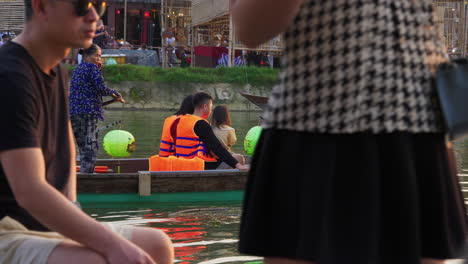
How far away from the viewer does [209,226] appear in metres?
6.58

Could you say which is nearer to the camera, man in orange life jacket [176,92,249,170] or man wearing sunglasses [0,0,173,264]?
man wearing sunglasses [0,0,173,264]

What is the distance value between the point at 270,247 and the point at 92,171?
22.2ft

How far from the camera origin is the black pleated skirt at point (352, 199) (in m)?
1.67

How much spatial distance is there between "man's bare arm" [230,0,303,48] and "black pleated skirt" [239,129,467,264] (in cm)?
21

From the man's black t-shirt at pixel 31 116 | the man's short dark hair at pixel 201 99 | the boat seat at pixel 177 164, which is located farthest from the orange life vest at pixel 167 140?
the man's black t-shirt at pixel 31 116

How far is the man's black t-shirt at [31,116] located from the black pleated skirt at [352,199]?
590 mm

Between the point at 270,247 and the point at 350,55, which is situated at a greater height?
the point at 350,55

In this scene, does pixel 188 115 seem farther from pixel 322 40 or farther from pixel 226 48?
pixel 226 48

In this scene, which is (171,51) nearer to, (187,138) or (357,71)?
(187,138)

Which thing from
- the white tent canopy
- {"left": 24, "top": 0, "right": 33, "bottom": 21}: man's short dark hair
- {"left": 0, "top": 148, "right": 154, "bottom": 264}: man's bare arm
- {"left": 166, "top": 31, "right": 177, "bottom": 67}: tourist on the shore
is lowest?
{"left": 0, "top": 148, "right": 154, "bottom": 264}: man's bare arm

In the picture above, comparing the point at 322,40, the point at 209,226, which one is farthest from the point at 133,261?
the point at 209,226

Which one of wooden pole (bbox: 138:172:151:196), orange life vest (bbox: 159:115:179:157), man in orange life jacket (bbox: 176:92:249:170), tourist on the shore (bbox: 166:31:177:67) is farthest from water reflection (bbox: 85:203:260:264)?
tourist on the shore (bbox: 166:31:177:67)

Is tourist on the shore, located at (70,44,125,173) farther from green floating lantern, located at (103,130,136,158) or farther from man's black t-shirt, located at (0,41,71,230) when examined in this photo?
man's black t-shirt, located at (0,41,71,230)

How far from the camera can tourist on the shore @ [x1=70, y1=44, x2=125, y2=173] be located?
8008mm
